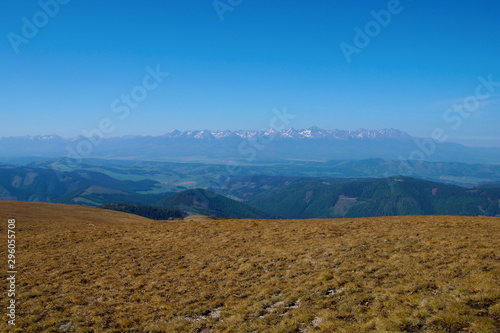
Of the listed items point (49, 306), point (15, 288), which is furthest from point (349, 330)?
point (15, 288)

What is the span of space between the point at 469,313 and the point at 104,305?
705 inches

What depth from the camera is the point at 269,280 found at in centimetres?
1750

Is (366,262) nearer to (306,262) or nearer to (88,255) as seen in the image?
(306,262)

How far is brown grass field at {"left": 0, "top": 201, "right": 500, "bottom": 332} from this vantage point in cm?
1179

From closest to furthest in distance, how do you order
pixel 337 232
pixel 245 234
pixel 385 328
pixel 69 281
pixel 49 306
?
pixel 385 328 < pixel 49 306 < pixel 69 281 < pixel 337 232 < pixel 245 234

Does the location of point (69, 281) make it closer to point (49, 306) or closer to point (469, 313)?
point (49, 306)

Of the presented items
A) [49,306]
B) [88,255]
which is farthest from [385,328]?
[88,255]

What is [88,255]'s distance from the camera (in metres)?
24.7

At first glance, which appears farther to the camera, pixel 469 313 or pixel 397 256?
pixel 397 256

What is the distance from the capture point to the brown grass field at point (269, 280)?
1179cm

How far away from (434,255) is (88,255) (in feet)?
93.1

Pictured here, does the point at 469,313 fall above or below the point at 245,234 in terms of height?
above

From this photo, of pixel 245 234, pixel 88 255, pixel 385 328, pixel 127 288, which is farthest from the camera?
pixel 245 234

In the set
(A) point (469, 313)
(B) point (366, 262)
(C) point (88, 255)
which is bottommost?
(C) point (88, 255)
